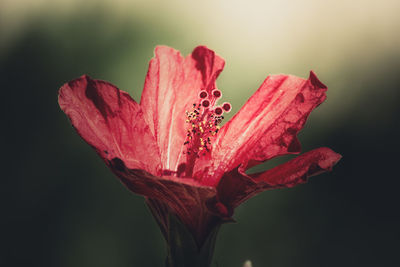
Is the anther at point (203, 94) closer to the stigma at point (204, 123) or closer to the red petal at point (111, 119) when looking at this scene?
the stigma at point (204, 123)

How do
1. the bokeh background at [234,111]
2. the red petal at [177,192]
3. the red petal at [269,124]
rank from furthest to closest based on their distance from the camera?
the bokeh background at [234,111]
the red petal at [269,124]
the red petal at [177,192]

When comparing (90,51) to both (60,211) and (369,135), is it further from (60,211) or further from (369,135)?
(369,135)

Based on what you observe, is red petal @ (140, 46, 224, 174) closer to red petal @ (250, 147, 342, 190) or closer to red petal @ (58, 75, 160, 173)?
red petal @ (58, 75, 160, 173)

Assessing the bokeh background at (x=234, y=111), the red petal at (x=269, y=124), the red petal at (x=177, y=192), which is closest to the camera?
the red petal at (x=177, y=192)

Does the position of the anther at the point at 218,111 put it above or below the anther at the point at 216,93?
below

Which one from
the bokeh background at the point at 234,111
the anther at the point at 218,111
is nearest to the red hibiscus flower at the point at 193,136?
the anther at the point at 218,111

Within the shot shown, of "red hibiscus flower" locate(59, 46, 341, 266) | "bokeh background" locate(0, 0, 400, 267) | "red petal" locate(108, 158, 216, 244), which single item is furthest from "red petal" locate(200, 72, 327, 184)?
"bokeh background" locate(0, 0, 400, 267)

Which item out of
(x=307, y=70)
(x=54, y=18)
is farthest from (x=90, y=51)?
(x=307, y=70)
